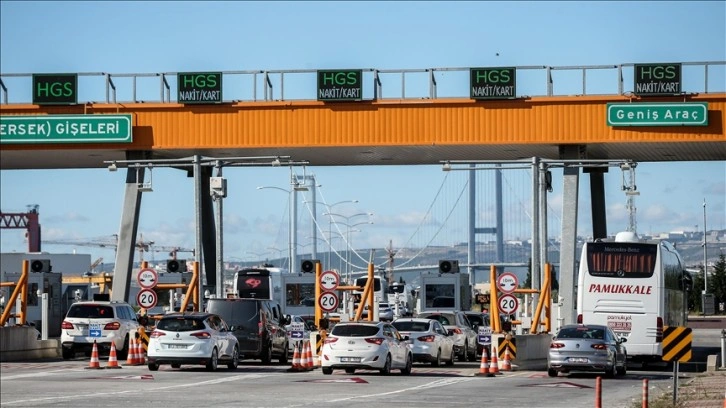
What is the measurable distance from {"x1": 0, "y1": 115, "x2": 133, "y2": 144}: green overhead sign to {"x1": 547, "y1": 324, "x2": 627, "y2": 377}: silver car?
18.3 metres

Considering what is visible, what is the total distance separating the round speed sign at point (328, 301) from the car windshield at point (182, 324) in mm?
6771

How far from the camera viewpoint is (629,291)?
38.5 metres

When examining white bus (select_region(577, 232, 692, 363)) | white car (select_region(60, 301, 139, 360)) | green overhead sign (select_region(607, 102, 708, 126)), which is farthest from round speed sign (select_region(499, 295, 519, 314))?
white car (select_region(60, 301, 139, 360))

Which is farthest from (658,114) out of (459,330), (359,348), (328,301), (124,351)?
(124,351)

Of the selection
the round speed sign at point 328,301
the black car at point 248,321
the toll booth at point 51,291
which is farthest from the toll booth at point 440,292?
the black car at point 248,321

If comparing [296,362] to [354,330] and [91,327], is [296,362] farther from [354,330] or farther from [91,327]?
[91,327]

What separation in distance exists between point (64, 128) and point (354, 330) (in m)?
17.1

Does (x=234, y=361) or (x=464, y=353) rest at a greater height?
(x=234, y=361)

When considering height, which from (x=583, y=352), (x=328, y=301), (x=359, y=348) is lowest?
(x=583, y=352)

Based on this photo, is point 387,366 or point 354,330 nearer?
point 354,330

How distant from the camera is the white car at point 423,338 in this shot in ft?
122

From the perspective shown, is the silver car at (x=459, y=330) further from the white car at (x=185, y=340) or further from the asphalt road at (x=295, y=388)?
the white car at (x=185, y=340)

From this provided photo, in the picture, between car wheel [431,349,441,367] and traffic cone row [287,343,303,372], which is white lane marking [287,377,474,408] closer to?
traffic cone row [287,343,303,372]

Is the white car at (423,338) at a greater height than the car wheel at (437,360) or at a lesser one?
greater
